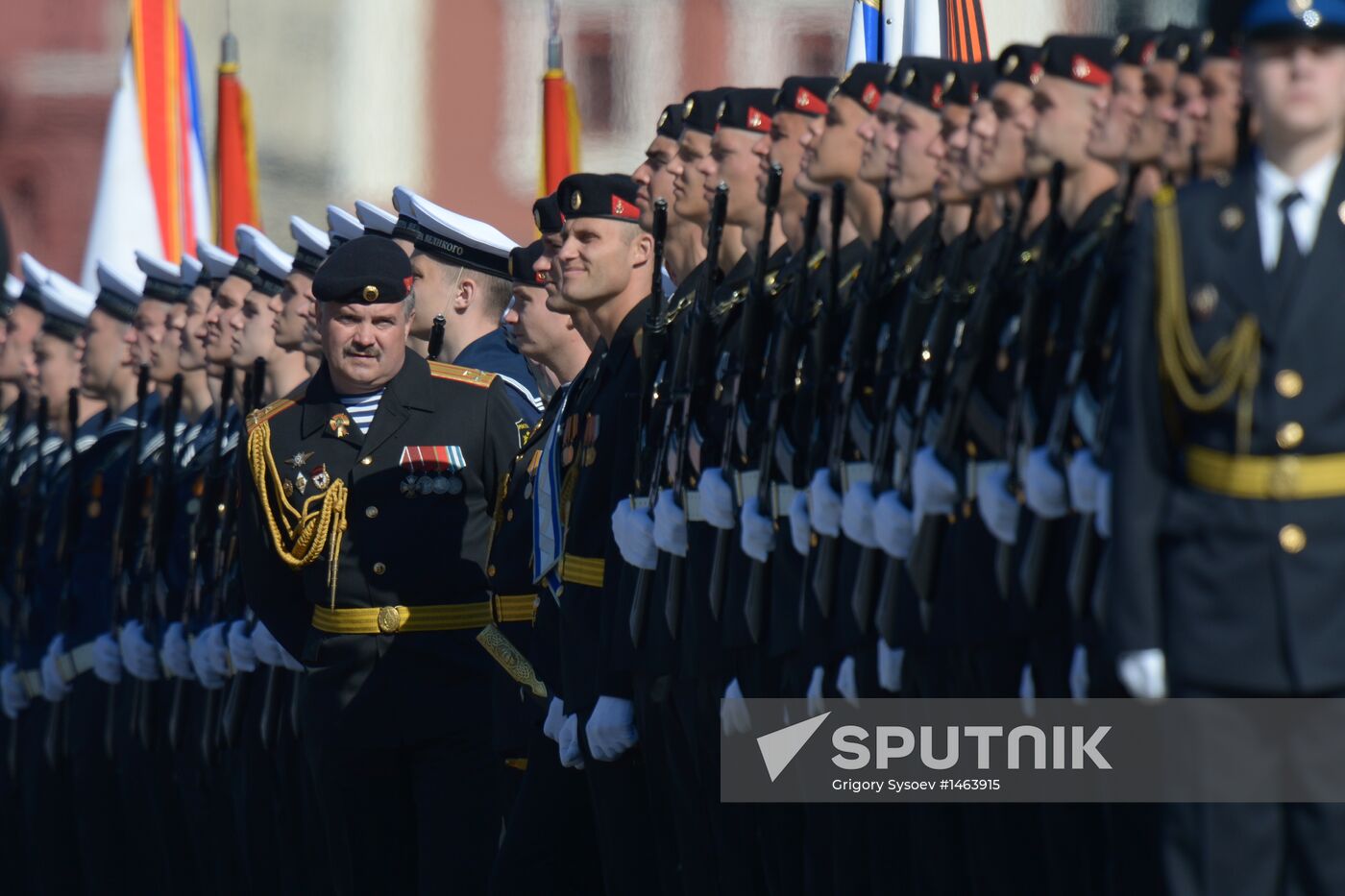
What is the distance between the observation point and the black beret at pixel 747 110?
7.21 m

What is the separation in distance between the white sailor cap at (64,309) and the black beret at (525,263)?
3239 mm

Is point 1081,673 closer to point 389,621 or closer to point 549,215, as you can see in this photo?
point 389,621

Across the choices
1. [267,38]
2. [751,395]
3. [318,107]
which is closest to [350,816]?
[751,395]

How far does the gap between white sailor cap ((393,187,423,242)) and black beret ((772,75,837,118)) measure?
8.75 feet

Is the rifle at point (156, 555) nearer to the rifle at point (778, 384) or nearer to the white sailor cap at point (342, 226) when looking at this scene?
the white sailor cap at point (342, 226)

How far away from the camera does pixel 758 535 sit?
665 cm

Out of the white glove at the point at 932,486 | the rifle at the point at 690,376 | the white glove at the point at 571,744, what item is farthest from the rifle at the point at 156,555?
the white glove at the point at 932,486

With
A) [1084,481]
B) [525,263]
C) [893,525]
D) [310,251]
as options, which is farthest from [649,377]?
[310,251]

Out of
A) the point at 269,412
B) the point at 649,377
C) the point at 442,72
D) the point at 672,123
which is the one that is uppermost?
the point at 442,72

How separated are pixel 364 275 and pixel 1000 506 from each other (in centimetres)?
286

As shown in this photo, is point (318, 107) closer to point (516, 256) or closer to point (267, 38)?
point (267, 38)

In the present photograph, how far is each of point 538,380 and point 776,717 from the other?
3.03 metres

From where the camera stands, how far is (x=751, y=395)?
681cm

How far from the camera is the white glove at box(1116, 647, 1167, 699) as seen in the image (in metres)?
4.87
